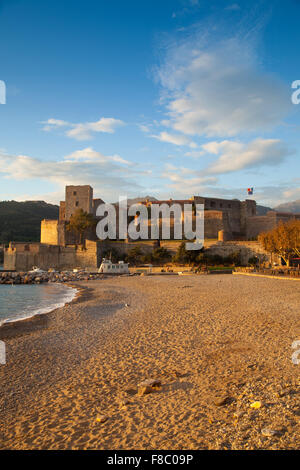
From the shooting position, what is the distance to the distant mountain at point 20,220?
89.1 metres

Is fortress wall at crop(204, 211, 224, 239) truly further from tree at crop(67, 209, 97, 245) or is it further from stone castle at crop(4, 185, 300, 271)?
tree at crop(67, 209, 97, 245)

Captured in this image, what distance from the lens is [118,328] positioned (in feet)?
33.6

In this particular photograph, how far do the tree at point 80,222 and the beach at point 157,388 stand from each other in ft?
127

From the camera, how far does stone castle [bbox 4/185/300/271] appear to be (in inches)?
1829

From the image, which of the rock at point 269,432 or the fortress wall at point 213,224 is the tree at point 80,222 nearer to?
the fortress wall at point 213,224

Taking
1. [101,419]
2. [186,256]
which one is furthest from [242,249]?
[101,419]

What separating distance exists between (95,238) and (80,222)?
5.88 m

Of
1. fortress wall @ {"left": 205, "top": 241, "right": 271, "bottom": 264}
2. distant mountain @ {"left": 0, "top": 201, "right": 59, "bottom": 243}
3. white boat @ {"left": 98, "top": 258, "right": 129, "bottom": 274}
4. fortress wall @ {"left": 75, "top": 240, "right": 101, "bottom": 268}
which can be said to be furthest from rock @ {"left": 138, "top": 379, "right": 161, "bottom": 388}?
distant mountain @ {"left": 0, "top": 201, "right": 59, "bottom": 243}

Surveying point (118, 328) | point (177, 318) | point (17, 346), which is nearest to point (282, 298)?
point (177, 318)

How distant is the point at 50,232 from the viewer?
52.2 metres

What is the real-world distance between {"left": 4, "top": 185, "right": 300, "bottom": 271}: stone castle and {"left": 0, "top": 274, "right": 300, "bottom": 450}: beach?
117 ft

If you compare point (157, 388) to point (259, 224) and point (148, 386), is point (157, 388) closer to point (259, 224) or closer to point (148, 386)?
point (148, 386)

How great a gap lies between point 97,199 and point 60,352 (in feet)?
167
